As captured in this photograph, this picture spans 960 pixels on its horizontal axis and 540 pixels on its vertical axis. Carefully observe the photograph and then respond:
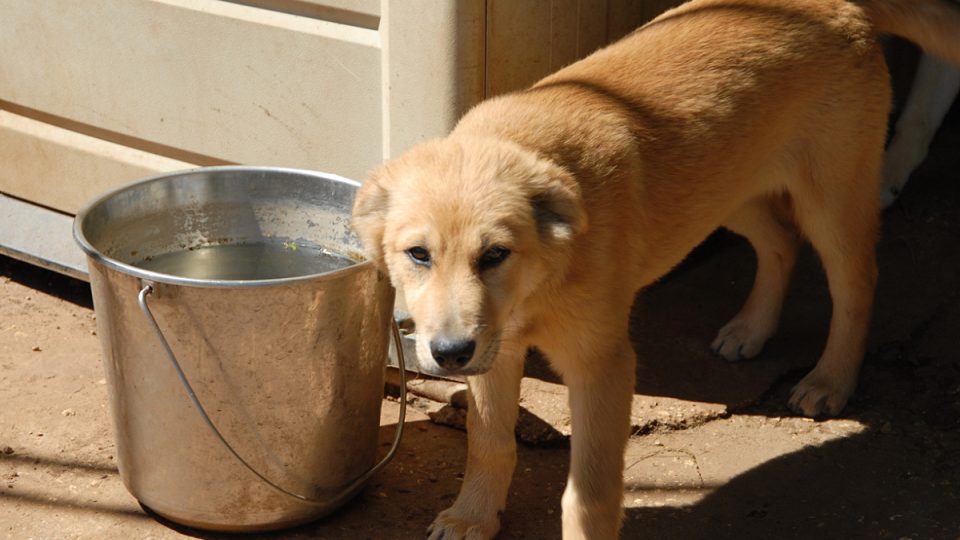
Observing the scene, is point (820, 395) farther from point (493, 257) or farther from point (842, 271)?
point (493, 257)

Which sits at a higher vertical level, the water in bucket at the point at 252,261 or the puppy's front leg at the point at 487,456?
the water in bucket at the point at 252,261

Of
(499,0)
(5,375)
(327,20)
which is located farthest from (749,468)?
(5,375)

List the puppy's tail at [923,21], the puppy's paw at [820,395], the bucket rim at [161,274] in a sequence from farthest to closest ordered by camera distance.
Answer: the puppy's paw at [820,395]
the puppy's tail at [923,21]
the bucket rim at [161,274]

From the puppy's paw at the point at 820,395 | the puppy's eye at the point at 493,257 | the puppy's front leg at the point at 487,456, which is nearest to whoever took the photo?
the puppy's eye at the point at 493,257

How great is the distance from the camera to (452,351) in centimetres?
311

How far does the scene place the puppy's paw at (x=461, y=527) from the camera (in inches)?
155

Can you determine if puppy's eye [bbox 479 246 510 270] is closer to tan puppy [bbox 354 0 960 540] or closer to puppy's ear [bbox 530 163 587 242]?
tan puppy [bbox 354 0 960 540]

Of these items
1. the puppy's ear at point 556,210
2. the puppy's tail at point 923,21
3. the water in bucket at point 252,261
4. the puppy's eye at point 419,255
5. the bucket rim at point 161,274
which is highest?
the puppy's tail at point 923,21

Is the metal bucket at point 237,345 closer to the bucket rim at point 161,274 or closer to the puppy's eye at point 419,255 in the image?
the bucket rim at point 161,274

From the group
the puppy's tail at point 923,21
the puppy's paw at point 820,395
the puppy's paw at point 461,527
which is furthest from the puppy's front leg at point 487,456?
the puppy's tail at point 923,21

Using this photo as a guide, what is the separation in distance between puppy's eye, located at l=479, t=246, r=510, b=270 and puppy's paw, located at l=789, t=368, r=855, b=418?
1.99m

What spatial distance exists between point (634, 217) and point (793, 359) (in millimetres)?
1722

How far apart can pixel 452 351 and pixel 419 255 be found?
323 mm

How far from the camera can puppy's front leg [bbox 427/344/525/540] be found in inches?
154
